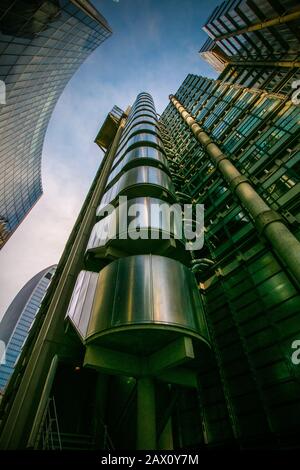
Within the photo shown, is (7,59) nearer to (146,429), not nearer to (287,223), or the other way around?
(287,223)

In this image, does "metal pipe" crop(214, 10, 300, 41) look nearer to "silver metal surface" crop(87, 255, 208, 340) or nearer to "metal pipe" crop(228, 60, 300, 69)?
"metal pipe" crop(228, 60, 300, 69)

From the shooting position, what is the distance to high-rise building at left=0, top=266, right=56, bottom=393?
463 feet

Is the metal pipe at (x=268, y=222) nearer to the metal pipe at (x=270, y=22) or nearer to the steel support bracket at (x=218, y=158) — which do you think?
the steel support bracket at (x=218, y=158)

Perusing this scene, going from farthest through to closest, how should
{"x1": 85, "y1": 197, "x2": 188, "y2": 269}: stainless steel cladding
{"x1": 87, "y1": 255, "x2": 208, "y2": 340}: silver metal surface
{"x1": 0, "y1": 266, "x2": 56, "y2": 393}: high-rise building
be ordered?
{"x1": 0, "y1": 266, "x2": 56, "y2": 393}: high-rise building < {"x1": 85, "y1": 197, "x2": 188, "y2": 269}: stainless steel cladding < {"x1": 87, "y1": 255, "x2": 208, "y2": 340}: silver metal surface

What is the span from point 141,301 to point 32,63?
100.0 feet

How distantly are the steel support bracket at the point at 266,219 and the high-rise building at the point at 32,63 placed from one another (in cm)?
2360

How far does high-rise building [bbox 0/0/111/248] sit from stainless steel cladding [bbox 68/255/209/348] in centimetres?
2264

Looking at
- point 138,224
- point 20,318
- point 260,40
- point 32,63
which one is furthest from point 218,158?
point 20,318

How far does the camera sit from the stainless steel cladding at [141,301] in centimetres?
640

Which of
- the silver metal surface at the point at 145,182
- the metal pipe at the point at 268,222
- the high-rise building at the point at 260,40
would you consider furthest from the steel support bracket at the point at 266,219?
the high-rise building at the point at 260,40

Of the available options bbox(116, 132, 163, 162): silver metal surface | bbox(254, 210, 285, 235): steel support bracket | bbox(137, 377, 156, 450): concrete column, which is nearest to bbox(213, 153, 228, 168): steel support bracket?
bbox(254, 210, 285, 235): steel support bracket

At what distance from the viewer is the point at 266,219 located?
8.82 m

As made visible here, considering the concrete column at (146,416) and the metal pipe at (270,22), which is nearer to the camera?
the concrete column at (146,416)

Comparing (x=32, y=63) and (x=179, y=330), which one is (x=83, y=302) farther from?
(x=32, y=63)
